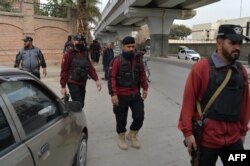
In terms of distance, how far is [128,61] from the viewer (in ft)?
18.4

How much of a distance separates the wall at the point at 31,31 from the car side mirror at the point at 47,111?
2062 cm

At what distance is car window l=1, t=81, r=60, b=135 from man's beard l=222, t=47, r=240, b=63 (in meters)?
1.59

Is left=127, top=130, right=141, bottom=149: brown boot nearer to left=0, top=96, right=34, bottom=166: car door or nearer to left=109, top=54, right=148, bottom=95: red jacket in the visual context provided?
left=109, top=54, right=148, bottom=95: red jacket

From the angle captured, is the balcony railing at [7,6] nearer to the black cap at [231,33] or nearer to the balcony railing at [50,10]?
the balcony railing at [50,10]

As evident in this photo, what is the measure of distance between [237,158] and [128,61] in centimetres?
283

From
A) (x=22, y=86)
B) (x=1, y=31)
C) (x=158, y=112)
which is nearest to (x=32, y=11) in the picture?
(x=1, y=31)

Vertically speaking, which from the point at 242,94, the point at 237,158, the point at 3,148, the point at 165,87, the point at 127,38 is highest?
the point at 127,38

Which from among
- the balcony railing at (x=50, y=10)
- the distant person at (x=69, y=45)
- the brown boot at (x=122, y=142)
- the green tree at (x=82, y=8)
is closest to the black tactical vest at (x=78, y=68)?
the distant person at (x=69, y=45)

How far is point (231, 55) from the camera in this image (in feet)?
9.97

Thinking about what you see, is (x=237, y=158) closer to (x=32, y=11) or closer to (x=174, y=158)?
(x=174, y=158)

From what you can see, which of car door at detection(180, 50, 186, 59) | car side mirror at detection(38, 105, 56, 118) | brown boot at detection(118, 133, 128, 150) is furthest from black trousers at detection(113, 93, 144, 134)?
car door at detection(180, 50, 186, 59)

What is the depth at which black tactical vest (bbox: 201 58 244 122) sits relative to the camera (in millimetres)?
3037

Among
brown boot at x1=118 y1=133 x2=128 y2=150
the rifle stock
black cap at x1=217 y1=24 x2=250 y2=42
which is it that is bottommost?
brown boot at x1=118 y1=133 x2=128 y2=150

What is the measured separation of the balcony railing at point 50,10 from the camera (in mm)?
27594
